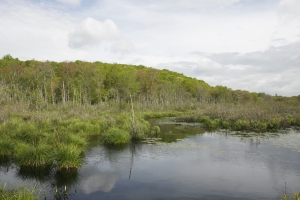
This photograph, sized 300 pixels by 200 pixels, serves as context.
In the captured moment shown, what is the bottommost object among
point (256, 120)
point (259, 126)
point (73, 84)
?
point (259, 126)

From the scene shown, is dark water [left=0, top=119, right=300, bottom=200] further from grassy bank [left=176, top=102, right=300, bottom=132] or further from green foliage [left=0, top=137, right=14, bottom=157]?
grassy bank [left=176, top=102, right=300, bottom=132]

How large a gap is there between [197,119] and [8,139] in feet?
86.7

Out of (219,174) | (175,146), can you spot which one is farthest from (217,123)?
(219,174)

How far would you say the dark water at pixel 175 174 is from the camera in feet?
34.0

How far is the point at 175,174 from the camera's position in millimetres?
12711

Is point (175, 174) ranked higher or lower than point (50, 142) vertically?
lower

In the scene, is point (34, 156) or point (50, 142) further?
point (50, 142)

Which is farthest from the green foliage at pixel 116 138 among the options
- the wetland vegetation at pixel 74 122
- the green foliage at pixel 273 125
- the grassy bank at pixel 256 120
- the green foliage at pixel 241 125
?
the green foliage at pixel 273 125

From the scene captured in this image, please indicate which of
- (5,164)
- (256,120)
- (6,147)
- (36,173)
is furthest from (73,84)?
(36,173)

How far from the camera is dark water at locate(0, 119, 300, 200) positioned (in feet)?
34.0

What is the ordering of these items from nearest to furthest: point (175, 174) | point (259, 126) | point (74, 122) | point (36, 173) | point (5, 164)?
point (36, 173) → point (175, 174) → point (5, 164) → point (74, 122) → point (259, 126)

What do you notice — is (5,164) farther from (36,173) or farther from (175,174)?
(175,174)

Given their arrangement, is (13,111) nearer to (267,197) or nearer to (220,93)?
(267,197)

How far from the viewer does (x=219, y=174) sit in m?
12.6
